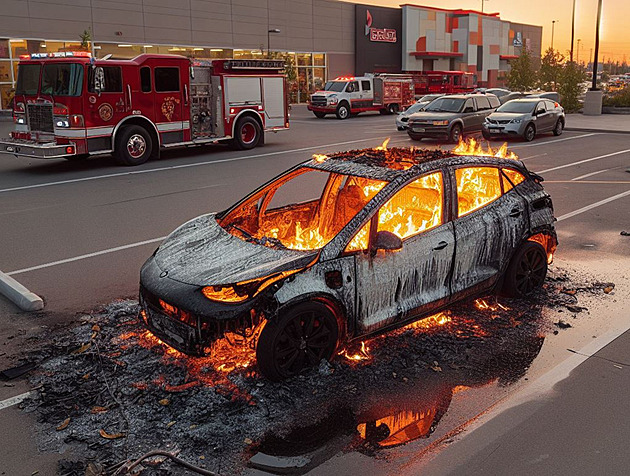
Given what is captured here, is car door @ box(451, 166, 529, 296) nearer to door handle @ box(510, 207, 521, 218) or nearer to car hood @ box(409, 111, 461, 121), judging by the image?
door handle @ box(510, 207, 521, 218)

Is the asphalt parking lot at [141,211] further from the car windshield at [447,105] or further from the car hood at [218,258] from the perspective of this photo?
the car windshield at [447,105]

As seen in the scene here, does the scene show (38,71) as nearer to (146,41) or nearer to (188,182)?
(188,182)

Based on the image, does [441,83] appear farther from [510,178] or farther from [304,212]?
[304,212]

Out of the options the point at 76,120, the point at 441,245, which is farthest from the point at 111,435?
the point at 76,120

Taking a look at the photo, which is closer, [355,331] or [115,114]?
[355,331]

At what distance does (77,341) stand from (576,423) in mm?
4192

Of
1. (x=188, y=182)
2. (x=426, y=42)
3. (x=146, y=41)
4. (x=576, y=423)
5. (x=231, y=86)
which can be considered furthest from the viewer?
(x=426, y=42)

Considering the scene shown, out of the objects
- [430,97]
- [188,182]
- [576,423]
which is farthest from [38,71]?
[430,97]

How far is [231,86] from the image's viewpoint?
20.0 m

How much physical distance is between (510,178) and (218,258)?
3246 millimetres

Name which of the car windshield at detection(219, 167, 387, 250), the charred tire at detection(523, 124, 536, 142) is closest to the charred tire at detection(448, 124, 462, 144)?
the charred tire at detection(523, 124, 536, 142)

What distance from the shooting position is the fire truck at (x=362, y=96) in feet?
118

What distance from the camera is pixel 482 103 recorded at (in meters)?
24.6

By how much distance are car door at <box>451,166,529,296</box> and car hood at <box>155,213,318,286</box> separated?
163 centimetres
